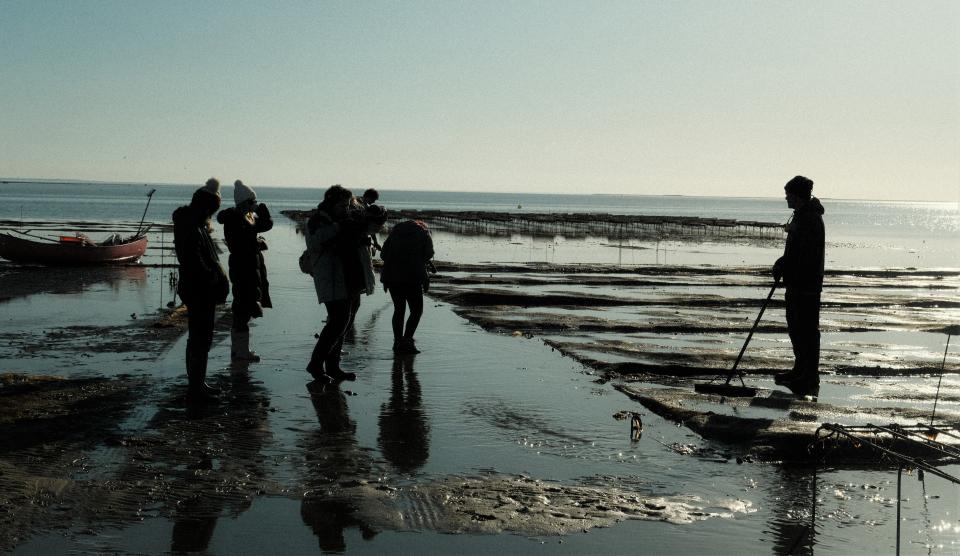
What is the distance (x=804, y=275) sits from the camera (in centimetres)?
964

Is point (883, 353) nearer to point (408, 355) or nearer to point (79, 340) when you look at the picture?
point (408, 355)

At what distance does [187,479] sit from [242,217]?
409 cm

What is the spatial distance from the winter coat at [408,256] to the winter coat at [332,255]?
2.04 meters

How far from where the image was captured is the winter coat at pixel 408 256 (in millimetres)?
11273

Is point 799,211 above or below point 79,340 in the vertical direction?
above

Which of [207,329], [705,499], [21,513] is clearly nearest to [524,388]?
[207,329]

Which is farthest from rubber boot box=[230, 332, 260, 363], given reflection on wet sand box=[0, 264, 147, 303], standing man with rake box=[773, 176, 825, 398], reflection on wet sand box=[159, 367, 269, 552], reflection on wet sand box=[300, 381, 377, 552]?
reflection on wet sand box=[0, 264, 147, 303]

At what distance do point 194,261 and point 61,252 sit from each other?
20.2m

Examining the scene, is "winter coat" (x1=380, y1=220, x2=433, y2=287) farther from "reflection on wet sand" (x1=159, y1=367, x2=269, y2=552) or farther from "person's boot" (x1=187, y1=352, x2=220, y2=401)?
"person's boot" (x1=187, y1=352, x2=220, y2=401)

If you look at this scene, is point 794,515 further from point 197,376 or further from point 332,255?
point 332,255

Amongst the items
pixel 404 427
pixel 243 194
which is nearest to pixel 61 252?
pixel 243 194

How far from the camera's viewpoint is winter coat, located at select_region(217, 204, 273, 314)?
946cm

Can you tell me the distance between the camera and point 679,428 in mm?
7695

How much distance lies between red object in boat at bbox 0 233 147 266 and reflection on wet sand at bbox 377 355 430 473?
19.3 metres
